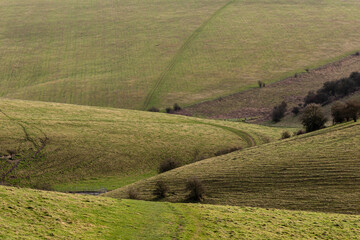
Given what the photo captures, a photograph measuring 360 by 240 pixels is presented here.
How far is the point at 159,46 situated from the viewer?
421 feet

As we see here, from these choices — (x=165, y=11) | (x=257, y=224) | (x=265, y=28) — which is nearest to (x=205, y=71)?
(x=265, y=28)

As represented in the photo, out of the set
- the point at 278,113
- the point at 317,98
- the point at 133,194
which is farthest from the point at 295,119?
the point at 133,194

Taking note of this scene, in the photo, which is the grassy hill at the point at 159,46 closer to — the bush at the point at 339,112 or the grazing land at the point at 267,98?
the grazing land at the point at 267,98

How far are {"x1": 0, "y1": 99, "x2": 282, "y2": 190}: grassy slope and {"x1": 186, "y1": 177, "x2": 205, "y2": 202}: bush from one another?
14.9m

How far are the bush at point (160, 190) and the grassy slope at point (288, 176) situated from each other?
54 centimetres

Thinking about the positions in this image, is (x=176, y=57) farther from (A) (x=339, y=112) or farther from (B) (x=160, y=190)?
(B) (x=160, y=190)

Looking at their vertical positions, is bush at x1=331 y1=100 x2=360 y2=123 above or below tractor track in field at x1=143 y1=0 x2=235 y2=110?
above

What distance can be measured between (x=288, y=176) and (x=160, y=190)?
452 inches

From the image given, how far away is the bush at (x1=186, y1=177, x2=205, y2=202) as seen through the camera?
36375 millimetres

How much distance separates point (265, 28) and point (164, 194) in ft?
357

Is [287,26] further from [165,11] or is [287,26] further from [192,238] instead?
[192,238]

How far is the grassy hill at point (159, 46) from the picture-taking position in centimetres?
10450

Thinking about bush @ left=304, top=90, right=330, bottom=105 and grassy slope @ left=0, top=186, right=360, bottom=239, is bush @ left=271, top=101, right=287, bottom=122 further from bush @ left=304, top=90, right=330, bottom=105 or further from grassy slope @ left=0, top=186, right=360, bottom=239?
grassy slope @ left=0, top=186, right=360, bottom=239

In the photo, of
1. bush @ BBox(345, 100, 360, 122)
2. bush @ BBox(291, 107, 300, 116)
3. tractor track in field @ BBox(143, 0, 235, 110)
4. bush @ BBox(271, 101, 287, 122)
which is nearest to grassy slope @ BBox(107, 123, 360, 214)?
bush @ BBox(345, 100, 360, 122)
